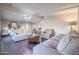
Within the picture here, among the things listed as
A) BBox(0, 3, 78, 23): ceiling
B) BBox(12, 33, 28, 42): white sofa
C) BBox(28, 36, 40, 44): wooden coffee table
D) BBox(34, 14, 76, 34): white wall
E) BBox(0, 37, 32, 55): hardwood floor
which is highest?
BBox(0, 3, 78, 23): ceiling

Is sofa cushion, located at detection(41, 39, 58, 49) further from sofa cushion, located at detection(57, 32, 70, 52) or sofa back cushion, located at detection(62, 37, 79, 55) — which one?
sofa back cushion, located at detection(62, 37, 79, 55)

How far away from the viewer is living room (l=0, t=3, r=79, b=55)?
1.94 m

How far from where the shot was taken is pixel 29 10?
1971 mm

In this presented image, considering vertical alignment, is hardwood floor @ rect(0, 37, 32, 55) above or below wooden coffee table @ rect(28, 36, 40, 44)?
below

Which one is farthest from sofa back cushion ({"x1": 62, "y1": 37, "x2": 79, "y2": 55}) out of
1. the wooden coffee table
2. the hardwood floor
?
the hardwood floor

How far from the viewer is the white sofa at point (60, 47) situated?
191 cm

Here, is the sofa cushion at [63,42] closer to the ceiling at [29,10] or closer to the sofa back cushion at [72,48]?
the sofa back cushion at [72,48]

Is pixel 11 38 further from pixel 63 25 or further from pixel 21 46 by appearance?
pixel 63 25

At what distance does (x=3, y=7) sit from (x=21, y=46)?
2.43 ft

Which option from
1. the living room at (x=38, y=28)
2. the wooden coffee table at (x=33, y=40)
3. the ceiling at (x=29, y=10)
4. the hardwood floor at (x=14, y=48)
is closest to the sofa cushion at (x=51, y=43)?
the living room at (x=38, y=28)

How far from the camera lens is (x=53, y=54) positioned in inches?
77.9

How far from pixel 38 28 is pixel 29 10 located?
1.15 feet

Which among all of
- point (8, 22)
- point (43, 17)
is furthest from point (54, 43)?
point (8, 22)

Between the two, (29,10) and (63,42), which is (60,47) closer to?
(63,42)
